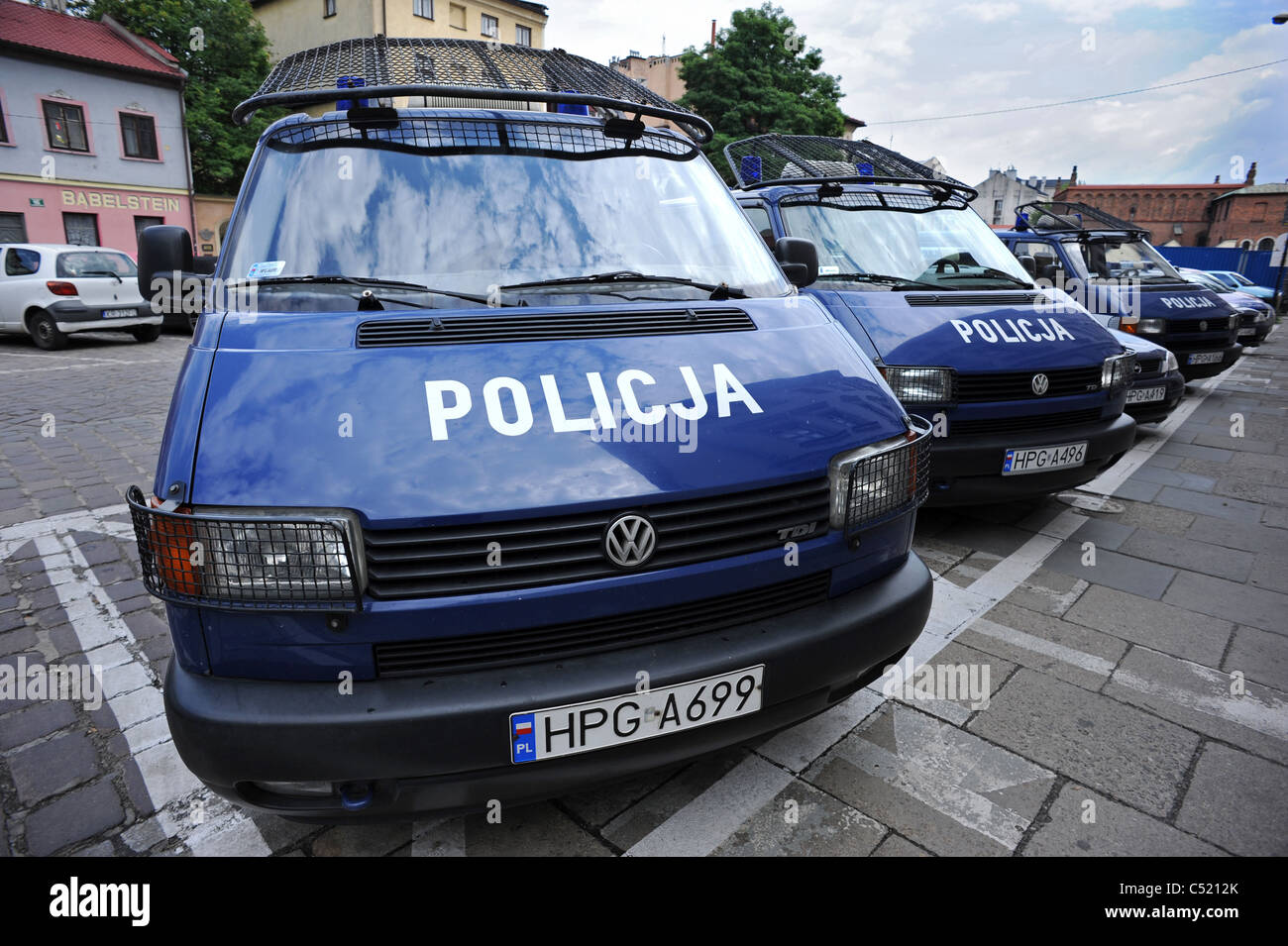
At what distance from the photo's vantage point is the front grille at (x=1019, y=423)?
4.14 meters

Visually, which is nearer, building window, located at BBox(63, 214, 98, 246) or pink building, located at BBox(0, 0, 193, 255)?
pink building, located at BBox(0, 0, 193, 255)

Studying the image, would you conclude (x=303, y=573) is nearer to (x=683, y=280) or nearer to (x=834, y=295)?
(x=683, y=280)

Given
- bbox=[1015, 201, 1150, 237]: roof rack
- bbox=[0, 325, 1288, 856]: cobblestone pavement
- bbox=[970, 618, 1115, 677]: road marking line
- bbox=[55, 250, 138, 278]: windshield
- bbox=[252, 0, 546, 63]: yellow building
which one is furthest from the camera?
bbox=[252, 0, 546, 63]: yellow building

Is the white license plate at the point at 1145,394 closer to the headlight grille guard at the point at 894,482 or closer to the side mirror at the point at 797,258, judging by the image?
the side mirror at the point at 797,258

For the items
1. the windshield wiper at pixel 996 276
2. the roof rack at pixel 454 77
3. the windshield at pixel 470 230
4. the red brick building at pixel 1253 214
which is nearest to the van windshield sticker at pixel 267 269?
the windshield at pixel 470 230

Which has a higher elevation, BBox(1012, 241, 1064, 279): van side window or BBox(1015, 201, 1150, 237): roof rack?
BBox(1015, 201, 1150, 237): roof rack

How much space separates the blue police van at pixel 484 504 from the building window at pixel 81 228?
3018 cm

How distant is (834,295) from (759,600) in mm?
3110

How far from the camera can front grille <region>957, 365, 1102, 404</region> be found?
13.5ft

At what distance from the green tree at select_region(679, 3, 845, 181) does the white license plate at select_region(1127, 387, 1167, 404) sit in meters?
28.7

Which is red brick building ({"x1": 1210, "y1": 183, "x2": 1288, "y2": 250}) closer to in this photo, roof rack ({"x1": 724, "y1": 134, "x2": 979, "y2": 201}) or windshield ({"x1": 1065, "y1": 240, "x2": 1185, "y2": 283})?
windshield ({"x1": 1065, "y1": 240, "x2": 1185, "y2": 283})

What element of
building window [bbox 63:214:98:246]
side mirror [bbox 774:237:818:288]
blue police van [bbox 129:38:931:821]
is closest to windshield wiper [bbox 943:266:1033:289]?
side mirror [bbox 774:237:818:288]

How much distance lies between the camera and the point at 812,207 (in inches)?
207

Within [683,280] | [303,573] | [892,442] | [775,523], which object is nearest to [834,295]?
[683,280]
